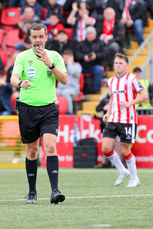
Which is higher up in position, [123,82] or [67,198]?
[123,82]

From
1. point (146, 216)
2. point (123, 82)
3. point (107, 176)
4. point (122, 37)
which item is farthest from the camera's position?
point (122, 37)

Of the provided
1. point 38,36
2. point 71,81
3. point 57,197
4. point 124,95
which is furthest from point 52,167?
point 71,81

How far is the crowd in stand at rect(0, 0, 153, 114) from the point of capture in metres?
17.3

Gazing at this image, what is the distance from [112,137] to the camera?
34.6 ft

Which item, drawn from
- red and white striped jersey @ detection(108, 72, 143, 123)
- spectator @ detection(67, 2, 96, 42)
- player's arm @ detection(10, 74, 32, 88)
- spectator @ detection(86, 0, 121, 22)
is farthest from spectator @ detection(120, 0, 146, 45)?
player's arm @ detection(10, 74, 32, 88)

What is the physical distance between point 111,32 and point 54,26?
1.65m

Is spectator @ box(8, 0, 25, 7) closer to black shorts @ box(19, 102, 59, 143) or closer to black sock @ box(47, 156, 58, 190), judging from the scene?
black shorts @ box(19, 102, 59, 143)

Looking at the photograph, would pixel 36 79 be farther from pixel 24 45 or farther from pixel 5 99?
pixel 24 45

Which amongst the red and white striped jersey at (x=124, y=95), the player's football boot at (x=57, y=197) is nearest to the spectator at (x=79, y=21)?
the red and white striped jersey at (x=124, y=95)

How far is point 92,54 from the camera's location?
17.3 metres

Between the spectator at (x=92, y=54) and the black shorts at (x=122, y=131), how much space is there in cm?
682

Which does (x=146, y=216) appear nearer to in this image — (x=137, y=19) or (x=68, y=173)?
(x=68, y=173)

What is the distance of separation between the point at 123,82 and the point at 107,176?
2.44 m

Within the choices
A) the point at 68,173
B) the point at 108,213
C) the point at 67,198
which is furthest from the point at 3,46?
the point at 108,213
